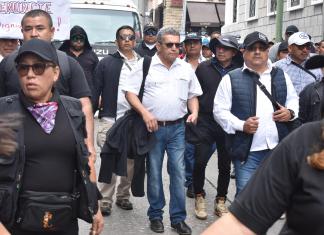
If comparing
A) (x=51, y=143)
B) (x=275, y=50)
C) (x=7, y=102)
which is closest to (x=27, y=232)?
(x=51, y=143)

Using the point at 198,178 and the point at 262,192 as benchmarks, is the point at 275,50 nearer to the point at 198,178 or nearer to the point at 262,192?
the point at 198,178

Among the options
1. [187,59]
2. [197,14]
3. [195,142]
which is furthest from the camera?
[197,14]

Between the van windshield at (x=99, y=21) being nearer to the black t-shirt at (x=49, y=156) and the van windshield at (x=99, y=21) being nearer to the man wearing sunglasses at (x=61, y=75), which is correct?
the man wearing sunglasses at (x=61, y=75)

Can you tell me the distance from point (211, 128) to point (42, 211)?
3.14 metres

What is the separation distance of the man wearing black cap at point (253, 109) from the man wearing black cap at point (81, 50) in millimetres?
2979

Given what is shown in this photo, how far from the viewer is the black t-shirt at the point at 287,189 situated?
1858mm

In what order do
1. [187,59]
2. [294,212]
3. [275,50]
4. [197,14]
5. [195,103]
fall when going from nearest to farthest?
[294,212], [195,103], [187,59], [275,50], [197,14]

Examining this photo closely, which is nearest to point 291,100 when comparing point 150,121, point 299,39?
point 150,121

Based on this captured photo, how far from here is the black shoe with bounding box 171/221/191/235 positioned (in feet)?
17.4

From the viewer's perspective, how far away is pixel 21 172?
2.97 meters

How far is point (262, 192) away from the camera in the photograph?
193 centimetres

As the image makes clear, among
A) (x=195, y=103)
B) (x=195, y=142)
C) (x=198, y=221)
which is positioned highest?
(x=195, y=103)

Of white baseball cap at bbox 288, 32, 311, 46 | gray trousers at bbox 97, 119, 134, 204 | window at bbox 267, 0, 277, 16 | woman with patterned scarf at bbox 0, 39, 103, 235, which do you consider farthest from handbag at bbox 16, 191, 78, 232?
window at bbox 267, 0, 277, 16

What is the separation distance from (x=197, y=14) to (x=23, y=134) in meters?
33.4
